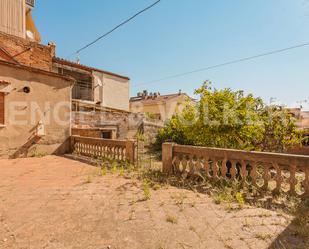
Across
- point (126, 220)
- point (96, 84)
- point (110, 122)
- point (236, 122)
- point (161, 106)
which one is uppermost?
point (96, 84)

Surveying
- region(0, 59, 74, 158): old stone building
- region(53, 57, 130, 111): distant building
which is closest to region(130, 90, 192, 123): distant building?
region(53, 57, 130, 111): distant building

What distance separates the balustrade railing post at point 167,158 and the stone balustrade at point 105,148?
1.55m

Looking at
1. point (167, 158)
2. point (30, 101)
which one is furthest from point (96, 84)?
point (167, 158)

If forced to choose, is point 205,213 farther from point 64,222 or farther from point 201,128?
point 201,128

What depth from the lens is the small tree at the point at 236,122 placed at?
6.12 meters

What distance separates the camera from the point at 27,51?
43.2 ft

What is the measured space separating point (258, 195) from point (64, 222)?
3388 millimetres

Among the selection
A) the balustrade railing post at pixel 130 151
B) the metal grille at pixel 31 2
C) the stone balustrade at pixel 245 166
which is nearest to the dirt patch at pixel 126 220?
the stone balustrade at pixel 245 166

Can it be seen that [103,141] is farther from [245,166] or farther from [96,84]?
[96,84]

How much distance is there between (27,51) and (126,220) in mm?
13903

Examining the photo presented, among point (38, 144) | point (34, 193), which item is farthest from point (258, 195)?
point (38, 144)

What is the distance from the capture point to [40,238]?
255 centimetres

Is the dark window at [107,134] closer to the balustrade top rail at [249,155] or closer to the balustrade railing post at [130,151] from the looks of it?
the balustrade railing post at [130,151]

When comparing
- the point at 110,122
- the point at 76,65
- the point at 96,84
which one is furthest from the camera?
the point at 96,84
